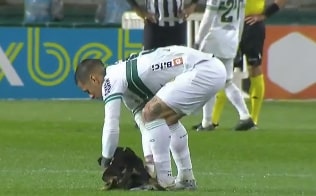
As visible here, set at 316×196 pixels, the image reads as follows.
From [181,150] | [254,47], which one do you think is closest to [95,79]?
[181,150]

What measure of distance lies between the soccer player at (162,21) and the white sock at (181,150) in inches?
224

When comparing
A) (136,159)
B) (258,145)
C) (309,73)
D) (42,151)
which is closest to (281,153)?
(258,145)

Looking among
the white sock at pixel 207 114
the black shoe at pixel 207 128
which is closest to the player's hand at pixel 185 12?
the white sock at pixel 207 114

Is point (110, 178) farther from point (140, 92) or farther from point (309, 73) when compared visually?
point (309, 73)

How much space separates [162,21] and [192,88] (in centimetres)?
601

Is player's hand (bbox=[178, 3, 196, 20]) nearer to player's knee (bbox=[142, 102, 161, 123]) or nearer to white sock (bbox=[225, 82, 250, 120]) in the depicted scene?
white sock (bbox=[225, 82, 250, 120])

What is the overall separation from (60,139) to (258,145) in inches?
89.8

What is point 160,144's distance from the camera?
10.4m

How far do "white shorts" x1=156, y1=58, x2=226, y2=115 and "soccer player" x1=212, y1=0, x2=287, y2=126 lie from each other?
625 cm

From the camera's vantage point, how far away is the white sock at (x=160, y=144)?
10398mm

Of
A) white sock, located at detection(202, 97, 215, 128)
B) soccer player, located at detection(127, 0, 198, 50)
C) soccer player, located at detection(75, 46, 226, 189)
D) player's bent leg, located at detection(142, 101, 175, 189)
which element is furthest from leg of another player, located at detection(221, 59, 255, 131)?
player's bent leg, located at detection(142, 101, 175, 189)

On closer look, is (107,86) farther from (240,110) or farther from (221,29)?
(240,110)

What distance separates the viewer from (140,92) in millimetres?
10633

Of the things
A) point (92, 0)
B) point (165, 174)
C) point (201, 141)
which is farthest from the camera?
point (92, 0)
